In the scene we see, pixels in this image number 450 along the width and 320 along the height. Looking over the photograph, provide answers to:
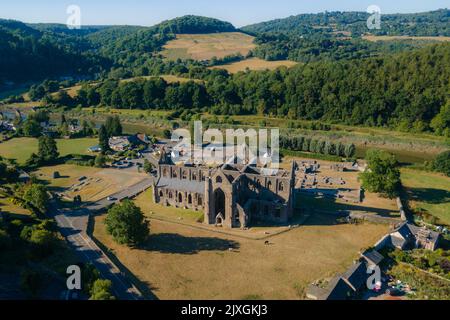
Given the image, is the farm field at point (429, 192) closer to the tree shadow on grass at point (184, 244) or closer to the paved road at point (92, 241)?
the tree shadow on grass at point (184, 244)

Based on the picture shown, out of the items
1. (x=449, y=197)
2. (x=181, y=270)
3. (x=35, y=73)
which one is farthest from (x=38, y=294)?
(x=35, y=73)

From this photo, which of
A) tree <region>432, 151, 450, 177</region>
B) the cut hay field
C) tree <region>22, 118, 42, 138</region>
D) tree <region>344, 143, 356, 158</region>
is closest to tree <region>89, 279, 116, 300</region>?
tree <region>344, 143, 356, 158</region>

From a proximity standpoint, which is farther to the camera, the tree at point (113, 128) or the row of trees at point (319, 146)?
the tree at point (113, 128)

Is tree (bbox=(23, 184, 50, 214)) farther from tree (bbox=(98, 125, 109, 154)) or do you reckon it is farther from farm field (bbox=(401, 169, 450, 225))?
farm field (bbox=(401, 169, 450, 225))

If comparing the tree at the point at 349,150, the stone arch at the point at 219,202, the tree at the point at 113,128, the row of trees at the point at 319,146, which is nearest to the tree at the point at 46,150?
the tree at the point at 113,128

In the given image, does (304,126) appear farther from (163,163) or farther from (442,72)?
(163,163)

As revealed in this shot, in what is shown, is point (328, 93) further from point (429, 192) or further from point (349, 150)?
point (429, 192)
